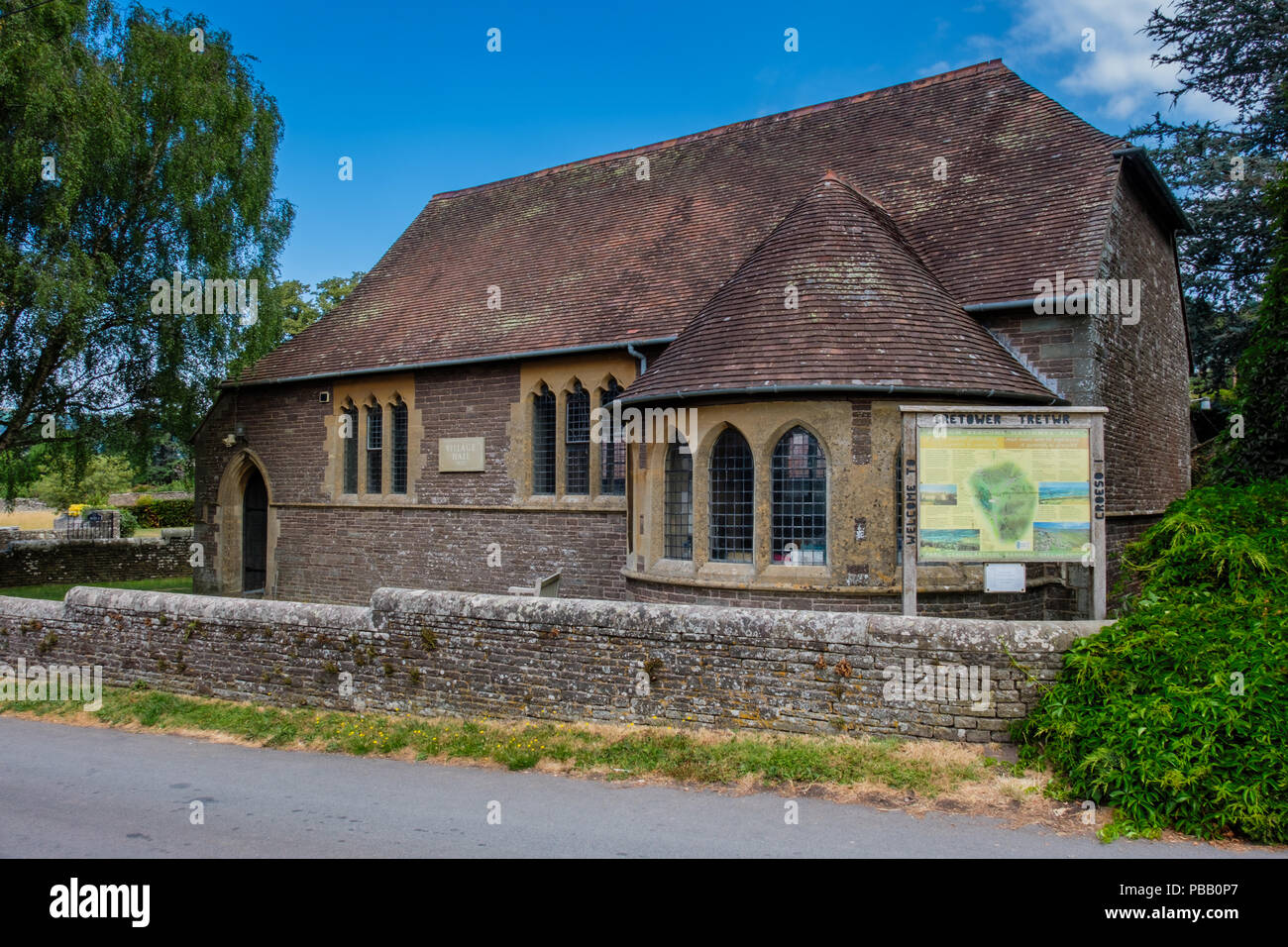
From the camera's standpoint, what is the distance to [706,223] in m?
16.4

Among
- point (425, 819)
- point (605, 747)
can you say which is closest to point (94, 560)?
point (605, 747)

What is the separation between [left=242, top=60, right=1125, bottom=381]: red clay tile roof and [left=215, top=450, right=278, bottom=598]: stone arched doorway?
2507 mm

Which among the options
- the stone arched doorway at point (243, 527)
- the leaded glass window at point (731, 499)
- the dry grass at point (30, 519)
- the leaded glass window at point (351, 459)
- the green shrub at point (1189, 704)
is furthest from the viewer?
the dry grass at point (30, 519)

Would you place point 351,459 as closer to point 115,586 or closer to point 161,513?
point 115,586

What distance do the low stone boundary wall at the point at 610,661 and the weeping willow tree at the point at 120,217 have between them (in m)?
9.92

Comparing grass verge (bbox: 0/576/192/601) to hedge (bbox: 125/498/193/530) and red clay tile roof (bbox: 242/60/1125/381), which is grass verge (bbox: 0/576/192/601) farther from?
hedge (bbox: 125/498/193/530)

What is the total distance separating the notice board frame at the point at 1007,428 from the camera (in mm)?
8086

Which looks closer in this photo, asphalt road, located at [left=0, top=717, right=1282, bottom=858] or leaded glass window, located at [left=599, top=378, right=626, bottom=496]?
asphalt road, located at [left=0, top=717, right=1282, bottom=858]

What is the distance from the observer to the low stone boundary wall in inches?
278

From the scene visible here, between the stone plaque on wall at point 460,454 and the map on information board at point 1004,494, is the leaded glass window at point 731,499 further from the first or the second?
the stone plaque on wall at point 460,454

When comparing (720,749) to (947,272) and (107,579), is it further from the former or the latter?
(107,579)

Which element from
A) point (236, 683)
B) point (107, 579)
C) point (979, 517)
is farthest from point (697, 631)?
point (107, 579)

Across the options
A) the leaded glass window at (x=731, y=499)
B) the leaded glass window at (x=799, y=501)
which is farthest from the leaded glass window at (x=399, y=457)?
the leaded glass window at (x=799, y=501)

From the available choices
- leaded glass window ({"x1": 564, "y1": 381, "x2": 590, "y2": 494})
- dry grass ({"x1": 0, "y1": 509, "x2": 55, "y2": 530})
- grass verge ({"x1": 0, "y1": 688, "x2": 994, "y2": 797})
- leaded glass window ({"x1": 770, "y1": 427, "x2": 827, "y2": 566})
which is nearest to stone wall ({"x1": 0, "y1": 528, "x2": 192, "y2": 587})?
leaded glass window ({"x1": 564, "y1": 381, "x2": 590, "y2": 494})
